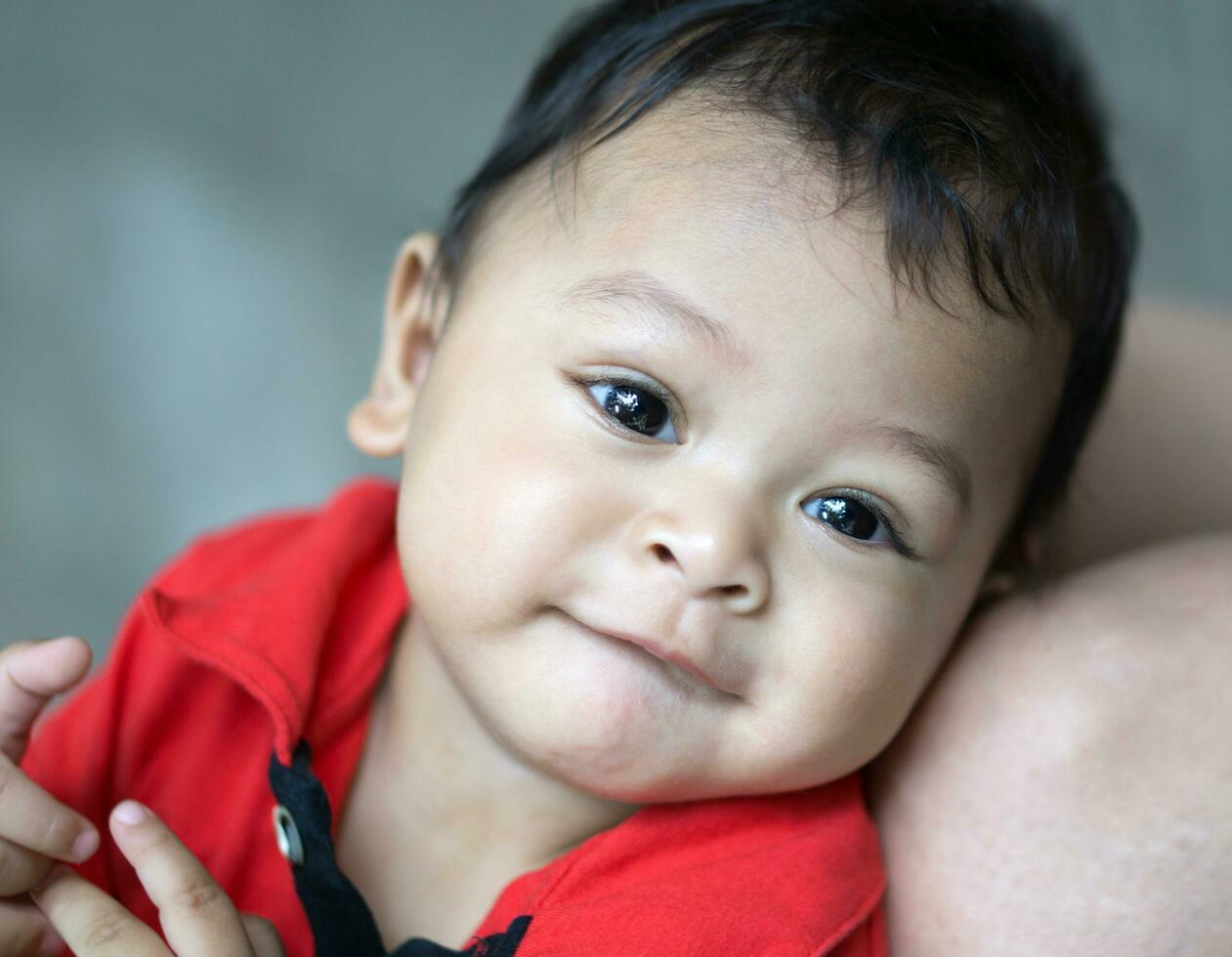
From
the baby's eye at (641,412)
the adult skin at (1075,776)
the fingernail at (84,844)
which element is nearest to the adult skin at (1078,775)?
the adult skin at (1075,776)

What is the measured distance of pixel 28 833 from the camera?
32.4 inches

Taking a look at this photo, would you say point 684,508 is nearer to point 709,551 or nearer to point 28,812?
point 709,551

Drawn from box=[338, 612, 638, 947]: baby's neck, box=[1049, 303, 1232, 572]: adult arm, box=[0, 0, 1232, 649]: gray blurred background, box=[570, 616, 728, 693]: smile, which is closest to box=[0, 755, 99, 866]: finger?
box=[338, 612, 638, 947]: baby's neck

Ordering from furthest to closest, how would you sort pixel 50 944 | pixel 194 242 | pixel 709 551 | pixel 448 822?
pixel 194 242 → pixel 448 822 → pixel 50 944 → pixel 709 551

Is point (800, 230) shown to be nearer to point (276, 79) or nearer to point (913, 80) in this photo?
point (913, 80)

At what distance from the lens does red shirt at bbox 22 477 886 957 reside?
861mm

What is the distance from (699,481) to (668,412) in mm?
58

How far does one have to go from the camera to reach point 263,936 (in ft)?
2.77

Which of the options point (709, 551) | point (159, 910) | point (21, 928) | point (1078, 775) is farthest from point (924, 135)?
point (21, 928)

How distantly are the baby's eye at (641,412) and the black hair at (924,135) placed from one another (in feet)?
0.59

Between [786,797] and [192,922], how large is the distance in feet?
1.43

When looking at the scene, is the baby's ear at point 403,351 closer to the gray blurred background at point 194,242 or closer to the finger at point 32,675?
the finger at point 32,675

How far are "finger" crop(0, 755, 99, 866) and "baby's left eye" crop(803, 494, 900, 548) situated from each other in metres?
0.54

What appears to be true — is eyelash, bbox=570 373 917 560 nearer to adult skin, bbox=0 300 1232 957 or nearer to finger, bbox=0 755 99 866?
adult skin, bbox=0 300 1232 957
